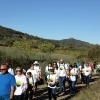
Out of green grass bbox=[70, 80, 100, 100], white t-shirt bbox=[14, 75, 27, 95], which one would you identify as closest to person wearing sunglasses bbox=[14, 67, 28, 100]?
white t-shirt bbox=[14, 75, 27, 95]

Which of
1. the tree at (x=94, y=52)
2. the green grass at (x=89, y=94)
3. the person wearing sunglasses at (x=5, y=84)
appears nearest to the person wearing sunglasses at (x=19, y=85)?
the person wearing sunglasses at (x=5, y=84)

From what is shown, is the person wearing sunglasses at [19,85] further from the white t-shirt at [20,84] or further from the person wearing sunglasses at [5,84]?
the person wearing sunglasses at [5,84]

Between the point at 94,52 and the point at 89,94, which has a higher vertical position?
the point at 94,52

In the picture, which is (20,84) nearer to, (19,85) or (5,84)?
(19,85)

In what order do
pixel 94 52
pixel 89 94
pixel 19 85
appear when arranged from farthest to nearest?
pixel 94 52
pixel 89 94
pixel 19 85

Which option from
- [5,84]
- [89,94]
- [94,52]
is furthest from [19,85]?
[94,52]

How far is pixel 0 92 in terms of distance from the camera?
23.0 ft

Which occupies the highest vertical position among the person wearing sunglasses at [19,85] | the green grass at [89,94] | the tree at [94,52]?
the tree at [94,52]

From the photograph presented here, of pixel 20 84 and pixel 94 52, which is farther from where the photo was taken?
pixel 94 52

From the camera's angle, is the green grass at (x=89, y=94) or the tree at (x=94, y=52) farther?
the tree at (x=94, y=52)

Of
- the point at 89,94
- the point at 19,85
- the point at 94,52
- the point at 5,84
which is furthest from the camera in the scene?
the point at 94,52

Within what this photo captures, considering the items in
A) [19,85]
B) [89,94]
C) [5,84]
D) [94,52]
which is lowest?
[89,94]

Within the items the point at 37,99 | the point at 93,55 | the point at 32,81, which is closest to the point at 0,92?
the point at 32,81

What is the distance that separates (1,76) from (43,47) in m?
53.5
